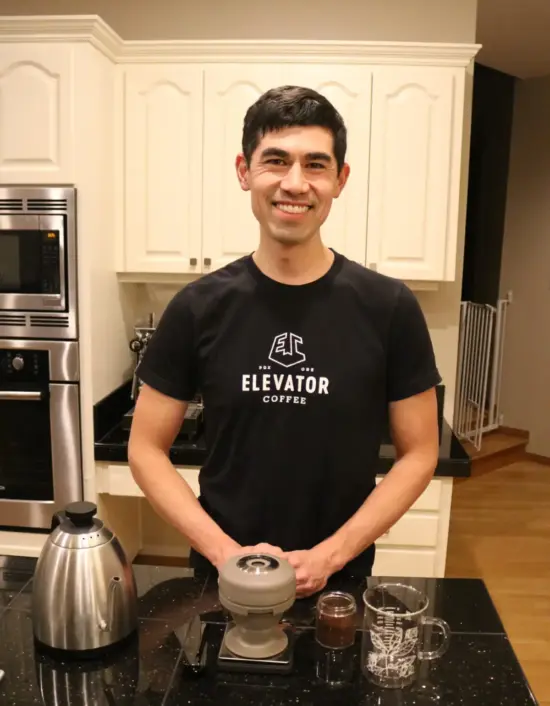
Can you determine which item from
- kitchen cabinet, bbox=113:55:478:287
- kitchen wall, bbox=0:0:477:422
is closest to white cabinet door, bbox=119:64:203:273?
kitchen cabinet, bbox=113:55:478:287

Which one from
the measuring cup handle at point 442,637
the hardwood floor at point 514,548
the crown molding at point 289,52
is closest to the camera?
the measuring cup handle at point 442,637

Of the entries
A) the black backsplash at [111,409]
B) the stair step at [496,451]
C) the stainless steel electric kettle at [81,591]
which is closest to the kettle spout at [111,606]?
the stainless steel electric kettle at [81,591]

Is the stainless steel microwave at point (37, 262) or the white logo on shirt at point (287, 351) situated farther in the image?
the stainless steel microwave at point (37, 262)

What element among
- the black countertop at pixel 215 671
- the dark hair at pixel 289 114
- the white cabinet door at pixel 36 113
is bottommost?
the black countertop at pixel 215 671

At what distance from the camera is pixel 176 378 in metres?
1.39

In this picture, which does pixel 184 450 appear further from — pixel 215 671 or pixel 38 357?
pixel 215 671

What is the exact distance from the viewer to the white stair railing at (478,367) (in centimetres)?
→ 487

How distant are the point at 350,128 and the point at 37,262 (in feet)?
4.20

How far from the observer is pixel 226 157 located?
2670mm

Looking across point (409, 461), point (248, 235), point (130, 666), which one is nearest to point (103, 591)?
point (130, 666)

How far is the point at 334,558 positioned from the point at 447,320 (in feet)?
6.44

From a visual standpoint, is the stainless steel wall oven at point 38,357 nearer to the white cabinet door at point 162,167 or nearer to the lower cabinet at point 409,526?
the lower cabinet at point 409,526

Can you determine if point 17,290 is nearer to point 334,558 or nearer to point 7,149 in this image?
point 7,149

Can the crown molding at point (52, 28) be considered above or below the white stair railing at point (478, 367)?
above
